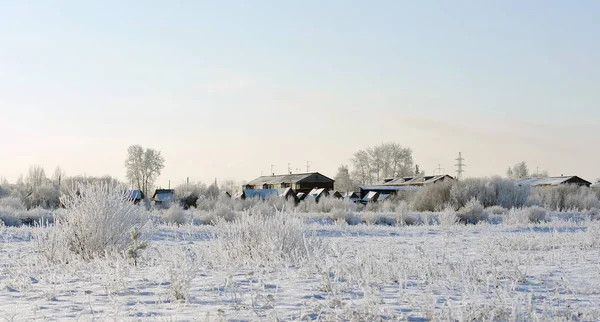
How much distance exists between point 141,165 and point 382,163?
134ft

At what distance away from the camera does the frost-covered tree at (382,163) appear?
111m

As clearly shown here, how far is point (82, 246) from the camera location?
11.7 metres

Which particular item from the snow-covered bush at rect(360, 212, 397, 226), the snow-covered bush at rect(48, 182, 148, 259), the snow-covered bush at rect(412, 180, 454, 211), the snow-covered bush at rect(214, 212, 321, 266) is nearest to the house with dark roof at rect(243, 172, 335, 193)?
the snow-covered bush at rect(412, 180, 454, 211)

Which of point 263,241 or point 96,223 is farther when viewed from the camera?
point 96,223

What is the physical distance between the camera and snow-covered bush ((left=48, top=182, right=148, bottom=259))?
11.6m

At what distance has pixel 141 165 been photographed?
3871 inches

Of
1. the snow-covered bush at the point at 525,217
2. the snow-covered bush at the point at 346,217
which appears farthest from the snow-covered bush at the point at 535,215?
the snow-covered bush at the point at 346,217

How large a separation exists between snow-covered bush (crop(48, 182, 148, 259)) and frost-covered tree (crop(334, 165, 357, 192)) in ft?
315

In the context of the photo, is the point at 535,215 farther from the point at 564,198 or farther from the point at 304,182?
the point at 304,182

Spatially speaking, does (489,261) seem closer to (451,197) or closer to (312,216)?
(312,216)

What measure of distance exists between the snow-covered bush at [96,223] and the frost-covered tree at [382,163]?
10041 centimetres

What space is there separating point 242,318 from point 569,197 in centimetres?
4252

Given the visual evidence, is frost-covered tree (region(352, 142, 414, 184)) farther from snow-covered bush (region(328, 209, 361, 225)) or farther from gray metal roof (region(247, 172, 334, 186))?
snow-covered bush (region(328, 209, 361, 225))

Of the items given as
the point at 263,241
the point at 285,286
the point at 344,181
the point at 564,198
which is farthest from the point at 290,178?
the point at 285,286
